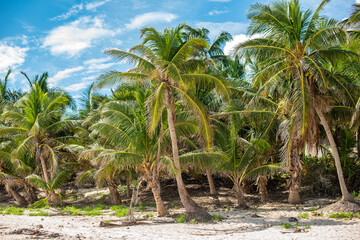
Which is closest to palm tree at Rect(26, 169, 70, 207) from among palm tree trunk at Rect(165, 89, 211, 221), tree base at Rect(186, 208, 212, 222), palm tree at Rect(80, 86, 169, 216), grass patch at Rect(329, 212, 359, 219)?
palm tree at Rect(80, 86, 169, 216)

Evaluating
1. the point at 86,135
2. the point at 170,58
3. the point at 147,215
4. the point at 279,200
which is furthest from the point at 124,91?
the point at 279,200

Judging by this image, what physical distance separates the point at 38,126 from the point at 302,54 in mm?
13587

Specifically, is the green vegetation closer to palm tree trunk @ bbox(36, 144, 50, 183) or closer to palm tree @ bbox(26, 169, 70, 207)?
palm tree @ bbox(26, 169, 70, 207)

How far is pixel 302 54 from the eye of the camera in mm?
12180

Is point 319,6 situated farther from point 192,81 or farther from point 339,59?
point 192,81

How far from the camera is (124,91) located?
17047 millimetres

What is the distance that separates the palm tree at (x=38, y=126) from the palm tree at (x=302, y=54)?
37.8 ft

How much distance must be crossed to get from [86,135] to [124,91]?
424 centimetres

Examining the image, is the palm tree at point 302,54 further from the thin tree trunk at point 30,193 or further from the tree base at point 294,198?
the thin tree trunk at point 30,193

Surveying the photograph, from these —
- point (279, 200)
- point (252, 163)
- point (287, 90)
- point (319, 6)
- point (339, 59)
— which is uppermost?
point (319, 6)

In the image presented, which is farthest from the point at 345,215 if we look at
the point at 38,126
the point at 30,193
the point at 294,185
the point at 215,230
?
the point at 30,193

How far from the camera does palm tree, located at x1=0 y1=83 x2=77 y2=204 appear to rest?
17922 millimetres

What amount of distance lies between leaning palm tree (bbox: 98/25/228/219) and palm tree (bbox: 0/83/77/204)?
7578 mm

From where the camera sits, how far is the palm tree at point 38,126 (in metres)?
17.9
